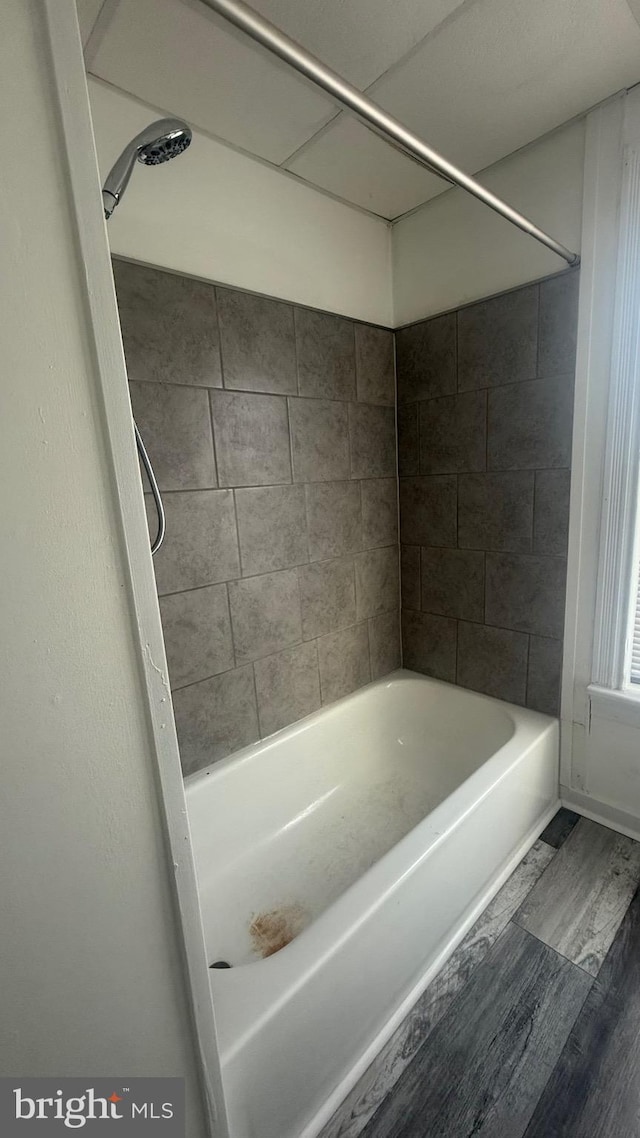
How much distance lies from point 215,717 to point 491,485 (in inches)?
53.1

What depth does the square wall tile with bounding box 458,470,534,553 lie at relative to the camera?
1.67 metres

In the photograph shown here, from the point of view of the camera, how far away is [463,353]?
5.71 ft

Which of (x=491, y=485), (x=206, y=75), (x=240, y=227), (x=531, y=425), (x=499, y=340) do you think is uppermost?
(x=206, y=75)

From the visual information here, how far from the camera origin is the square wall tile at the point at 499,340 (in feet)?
5.13

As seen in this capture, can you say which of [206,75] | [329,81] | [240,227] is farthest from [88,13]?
[329,81]

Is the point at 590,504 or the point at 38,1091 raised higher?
the point at 590,504

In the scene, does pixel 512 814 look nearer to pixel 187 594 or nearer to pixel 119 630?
pixel 187 594

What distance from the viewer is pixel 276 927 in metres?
1.36

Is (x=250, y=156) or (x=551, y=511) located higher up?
(x=250, y=156)

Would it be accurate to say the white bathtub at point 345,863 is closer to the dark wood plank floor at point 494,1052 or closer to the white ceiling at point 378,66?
the dark wood plank floor at point 494,1052

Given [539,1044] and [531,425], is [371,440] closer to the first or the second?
[531,425]

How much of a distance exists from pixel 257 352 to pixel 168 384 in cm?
36

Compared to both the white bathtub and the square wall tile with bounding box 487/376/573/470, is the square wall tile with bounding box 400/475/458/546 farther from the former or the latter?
the white bathtub

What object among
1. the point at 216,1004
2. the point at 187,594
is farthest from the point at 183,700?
the point at 216,1004
